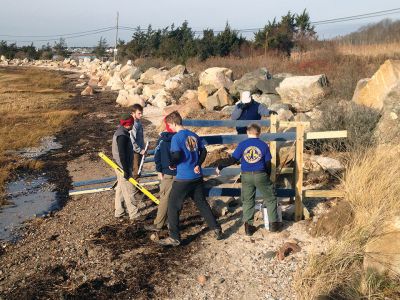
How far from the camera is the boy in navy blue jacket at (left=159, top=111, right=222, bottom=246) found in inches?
229

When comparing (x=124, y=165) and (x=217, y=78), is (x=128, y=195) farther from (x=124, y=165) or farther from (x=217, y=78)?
(x=217, y=78)

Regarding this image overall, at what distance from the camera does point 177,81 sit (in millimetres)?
24500

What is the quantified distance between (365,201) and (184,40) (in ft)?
122

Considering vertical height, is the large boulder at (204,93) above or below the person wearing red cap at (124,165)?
above

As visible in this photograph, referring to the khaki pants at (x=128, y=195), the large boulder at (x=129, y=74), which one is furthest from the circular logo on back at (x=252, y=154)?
the large boulder at (x=129, y=74)

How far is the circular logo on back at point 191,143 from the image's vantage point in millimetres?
5828

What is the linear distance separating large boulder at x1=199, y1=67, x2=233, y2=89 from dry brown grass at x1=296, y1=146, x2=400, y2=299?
46.8ft

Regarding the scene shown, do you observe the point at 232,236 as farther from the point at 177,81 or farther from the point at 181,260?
the point at 177,81

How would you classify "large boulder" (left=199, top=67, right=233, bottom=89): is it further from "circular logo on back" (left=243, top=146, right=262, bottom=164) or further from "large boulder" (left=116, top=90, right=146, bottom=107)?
"circular logo on back" (left=243, top=146, right=262, bottom=164)

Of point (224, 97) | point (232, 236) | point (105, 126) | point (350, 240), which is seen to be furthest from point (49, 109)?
point (350, 240)

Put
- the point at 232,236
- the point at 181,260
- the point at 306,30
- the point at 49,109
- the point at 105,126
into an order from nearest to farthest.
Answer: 1. the point at 181,260
2. the point at 232,236
3. the point at 105,126
4. the point at 49,109
5. the point at 306,30

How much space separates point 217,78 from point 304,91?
6.66 m

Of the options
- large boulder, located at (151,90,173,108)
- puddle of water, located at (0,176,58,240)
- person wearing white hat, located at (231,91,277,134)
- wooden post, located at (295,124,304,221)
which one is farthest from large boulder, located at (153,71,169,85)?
wooden post, located at (295,124,304,221)

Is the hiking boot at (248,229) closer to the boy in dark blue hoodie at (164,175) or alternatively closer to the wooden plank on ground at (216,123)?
the boy in dark blue hoodie at (164,175)
